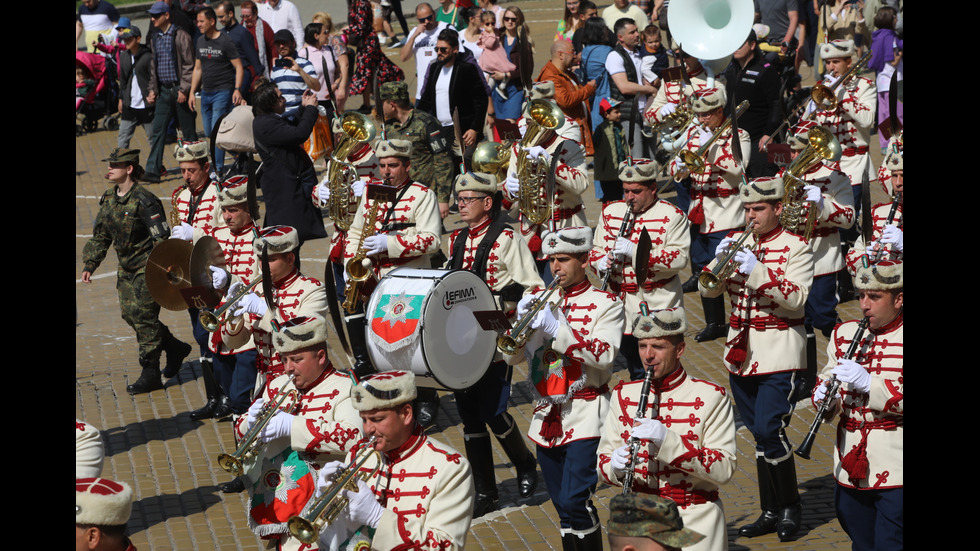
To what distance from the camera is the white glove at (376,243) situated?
9.84 meters

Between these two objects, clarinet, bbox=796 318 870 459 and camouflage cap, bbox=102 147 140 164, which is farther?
camouflage cap, bbox=102 147 140 164

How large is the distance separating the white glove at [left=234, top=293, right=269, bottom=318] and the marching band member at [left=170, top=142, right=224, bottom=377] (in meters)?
1.84

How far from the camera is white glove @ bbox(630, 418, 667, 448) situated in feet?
20.1

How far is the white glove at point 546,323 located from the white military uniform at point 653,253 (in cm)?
210

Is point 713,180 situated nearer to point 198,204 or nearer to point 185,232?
point 198,204

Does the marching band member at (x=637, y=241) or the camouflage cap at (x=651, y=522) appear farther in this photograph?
the marching band member at (x=637, y=241)

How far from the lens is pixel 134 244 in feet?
37.4

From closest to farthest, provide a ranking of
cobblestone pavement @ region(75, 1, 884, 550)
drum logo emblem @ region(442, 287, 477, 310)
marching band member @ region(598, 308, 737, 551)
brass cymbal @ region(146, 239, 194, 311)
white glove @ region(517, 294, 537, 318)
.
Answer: marching band member @ region(598, 308, 737, 551) < white glove @ region(517, 294, 537, 318) < drum logo emblem @ region(442, 287, 477, 310) < cobblestone pavement @ region(75, 1, 884, 550) < brass cymbal @ region(146, 239, 194, 311)

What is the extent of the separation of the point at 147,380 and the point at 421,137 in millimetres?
3549

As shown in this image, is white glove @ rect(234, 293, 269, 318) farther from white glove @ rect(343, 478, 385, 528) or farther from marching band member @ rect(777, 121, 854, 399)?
marching band member @ rect(777, 121, 854, 399)

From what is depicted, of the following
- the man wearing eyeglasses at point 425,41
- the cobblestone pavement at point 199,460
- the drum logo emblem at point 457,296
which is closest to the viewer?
the drum logo emblem at point 457,296

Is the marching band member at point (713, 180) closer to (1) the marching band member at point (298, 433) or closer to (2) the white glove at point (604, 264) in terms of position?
(2) the white glove at point (604, 264)

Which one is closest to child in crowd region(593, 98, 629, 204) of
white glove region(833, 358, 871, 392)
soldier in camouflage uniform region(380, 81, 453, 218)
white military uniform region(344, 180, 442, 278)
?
soldier in camouflage uniform region(380, 81, 453, 218)

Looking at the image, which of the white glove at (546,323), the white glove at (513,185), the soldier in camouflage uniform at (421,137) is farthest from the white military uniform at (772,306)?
the soldier in camouflage uniform at (421,137)
